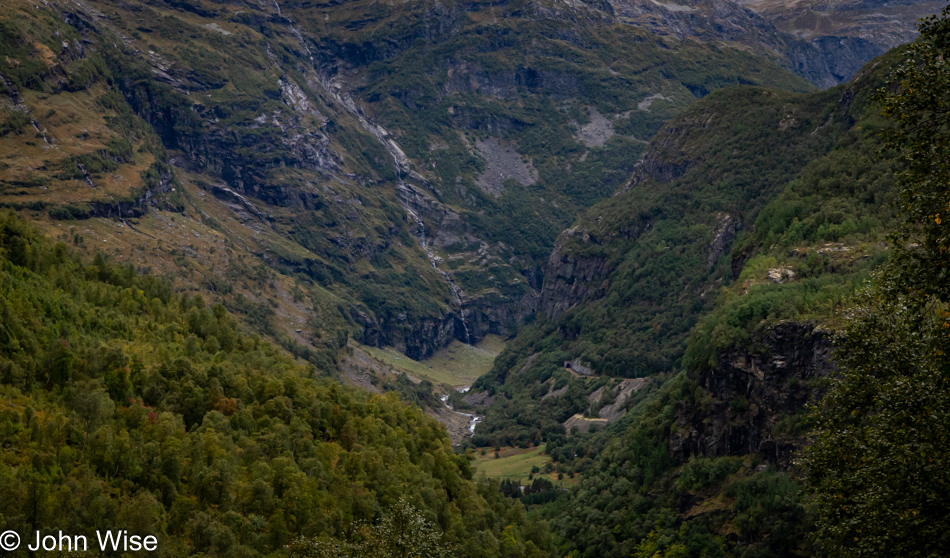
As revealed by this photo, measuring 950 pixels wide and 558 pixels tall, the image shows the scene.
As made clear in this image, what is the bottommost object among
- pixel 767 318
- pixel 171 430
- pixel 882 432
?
pixel 171 430

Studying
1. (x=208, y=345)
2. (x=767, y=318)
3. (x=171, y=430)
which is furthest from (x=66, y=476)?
(x=767, y=318)

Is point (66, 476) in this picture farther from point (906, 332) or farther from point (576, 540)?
point (576, 540)

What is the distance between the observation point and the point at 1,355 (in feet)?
310

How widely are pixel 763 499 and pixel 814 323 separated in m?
30.6

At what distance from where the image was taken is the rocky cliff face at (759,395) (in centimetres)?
14150

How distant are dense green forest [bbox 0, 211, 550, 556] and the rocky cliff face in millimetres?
42153

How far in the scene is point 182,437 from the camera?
99.1 m

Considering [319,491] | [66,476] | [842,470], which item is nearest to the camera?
[842,470]

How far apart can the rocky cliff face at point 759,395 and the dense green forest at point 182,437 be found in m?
42.2

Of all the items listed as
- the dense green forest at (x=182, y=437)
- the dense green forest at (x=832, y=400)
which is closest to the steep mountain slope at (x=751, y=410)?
the dense green forest at (x=832, y=400)

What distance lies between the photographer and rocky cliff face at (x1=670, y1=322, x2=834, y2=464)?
464ft

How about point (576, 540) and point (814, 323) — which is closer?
point (814, 323)
